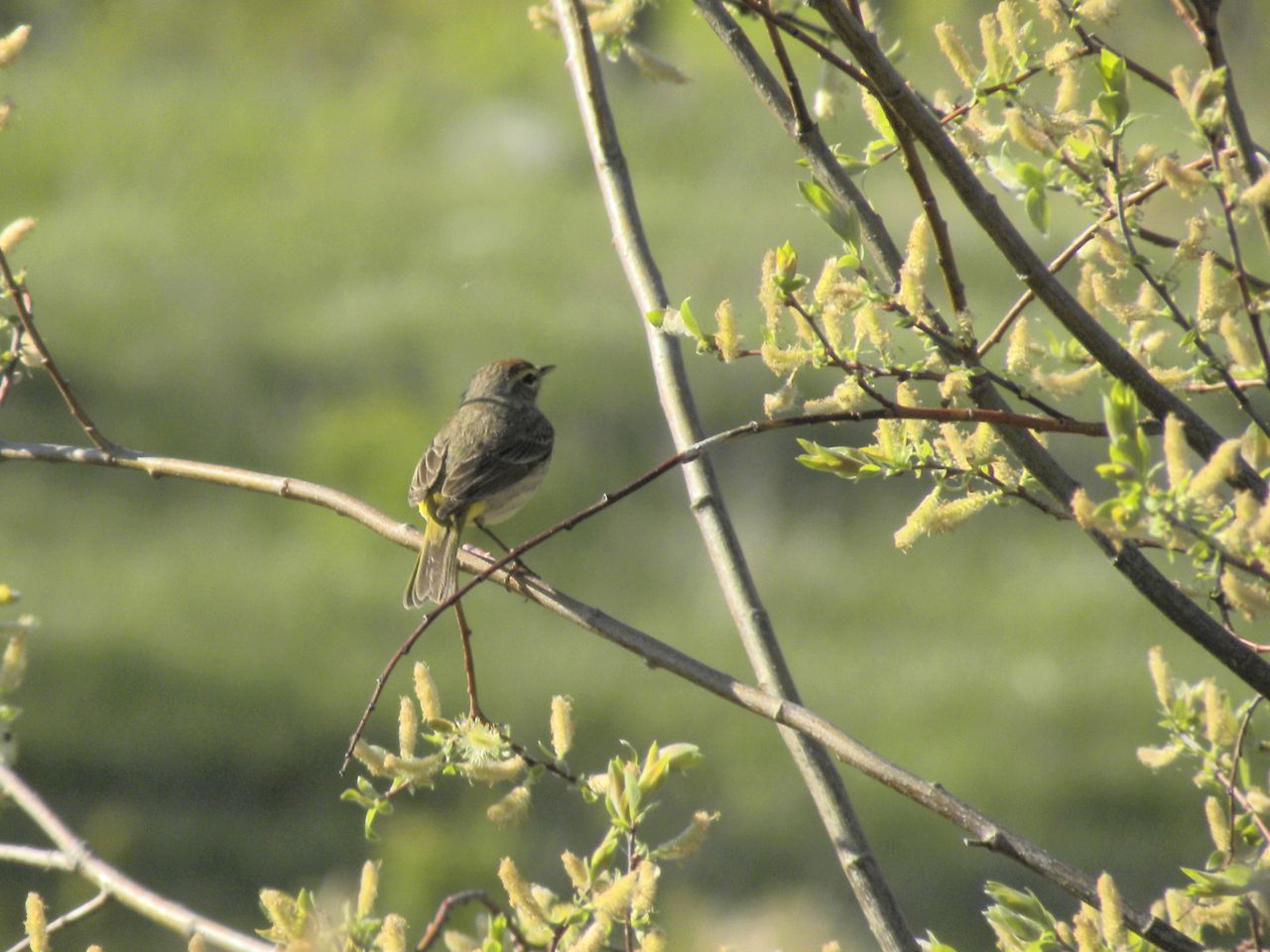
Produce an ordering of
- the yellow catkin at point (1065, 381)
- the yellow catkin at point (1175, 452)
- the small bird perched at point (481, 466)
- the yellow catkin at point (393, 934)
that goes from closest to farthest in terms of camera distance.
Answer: the yellow catkin at point (1175, 452)
the yellow catkin at point (393, 934)
the yellow catkin at point (1065, 381)
the small bird perched at point (481, 466)

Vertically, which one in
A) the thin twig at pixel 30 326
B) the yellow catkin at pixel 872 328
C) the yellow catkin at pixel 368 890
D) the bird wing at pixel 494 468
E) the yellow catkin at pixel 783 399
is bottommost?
the yellow catkin at pixel 368 890

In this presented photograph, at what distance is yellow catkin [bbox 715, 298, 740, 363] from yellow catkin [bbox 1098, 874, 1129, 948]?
793mm

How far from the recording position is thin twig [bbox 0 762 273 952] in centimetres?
226

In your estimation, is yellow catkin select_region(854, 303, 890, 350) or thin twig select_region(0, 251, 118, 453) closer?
yellow catkin select_region(854, 303, 890, 350)

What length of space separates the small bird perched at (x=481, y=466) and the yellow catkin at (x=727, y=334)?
Result: 9.47 feet

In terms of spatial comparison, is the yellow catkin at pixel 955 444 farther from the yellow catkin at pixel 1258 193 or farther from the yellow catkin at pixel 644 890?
the yellow catkin at pixel 644 890

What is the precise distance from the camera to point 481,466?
586cm

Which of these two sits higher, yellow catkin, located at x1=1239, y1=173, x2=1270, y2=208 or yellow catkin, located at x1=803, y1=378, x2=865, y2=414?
yellow catkin, located at x1=803, y1=378, x2=865, y2=414

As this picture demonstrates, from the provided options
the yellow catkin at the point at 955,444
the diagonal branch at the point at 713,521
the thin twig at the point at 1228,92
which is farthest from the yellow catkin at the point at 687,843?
the thin twig at the point at 1228,92

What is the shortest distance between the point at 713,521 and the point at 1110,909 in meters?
1.25

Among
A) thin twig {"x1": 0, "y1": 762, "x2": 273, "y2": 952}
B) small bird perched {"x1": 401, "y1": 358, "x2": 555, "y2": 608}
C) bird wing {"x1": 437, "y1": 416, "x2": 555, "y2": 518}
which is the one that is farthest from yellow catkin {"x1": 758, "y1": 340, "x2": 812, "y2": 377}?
bird wing {"x1": 437, "y1": 416, "x2": 555, "y2": 518}

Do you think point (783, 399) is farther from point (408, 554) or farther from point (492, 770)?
point (408, 554)

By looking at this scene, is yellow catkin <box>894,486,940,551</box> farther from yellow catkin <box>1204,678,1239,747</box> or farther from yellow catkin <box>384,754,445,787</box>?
yellow catkin <box>384,754,445,787</box>

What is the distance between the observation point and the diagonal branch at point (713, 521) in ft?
8.57
